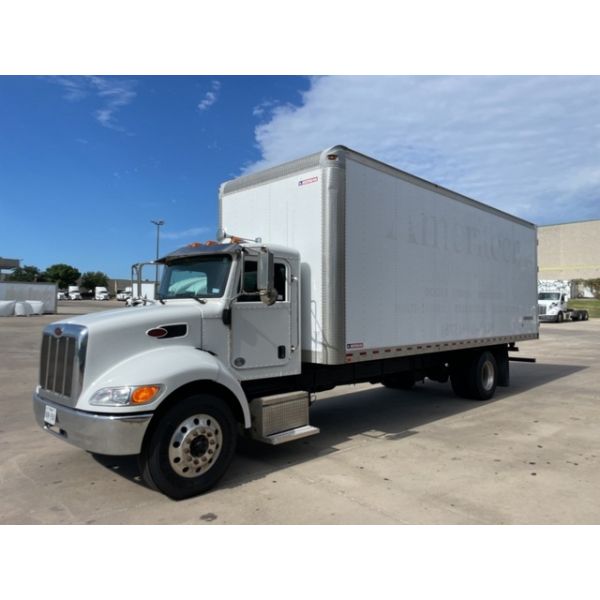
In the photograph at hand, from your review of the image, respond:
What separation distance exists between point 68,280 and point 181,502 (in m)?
119

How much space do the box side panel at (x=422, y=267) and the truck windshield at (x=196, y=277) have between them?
5.48 ft

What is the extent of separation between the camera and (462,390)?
9734 millimetres

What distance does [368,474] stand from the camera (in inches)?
209

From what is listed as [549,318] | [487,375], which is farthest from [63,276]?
[487,375]


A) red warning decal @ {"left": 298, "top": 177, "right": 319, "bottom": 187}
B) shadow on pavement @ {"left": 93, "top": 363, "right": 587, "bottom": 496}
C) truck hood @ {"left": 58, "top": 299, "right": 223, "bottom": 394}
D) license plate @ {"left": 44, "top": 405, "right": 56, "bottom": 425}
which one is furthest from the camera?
red warning decal @ {"left": 298, "top": 177, "right": 319, "bottom": 187}

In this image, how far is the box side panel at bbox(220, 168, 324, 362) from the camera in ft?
19.8

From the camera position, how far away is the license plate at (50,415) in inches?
185

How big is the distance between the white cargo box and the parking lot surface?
126 centimetres

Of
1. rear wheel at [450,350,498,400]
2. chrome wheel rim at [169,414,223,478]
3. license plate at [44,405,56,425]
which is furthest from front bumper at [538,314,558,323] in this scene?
license plate at [44,405,56,425]

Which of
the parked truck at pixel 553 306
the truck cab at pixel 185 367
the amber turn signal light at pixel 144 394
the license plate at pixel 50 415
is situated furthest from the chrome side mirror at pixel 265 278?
the parked truck at pixel 553 306

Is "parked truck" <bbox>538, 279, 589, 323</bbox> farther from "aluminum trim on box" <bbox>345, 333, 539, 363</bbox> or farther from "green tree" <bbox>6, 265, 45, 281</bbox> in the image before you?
"green tree" <bbox>6, 265, 45, 281</bbox>

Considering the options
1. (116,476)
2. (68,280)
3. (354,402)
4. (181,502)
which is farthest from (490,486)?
(68,280)

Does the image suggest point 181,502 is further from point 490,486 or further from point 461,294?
point 461,294

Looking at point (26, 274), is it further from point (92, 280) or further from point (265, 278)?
point (265, 278)
